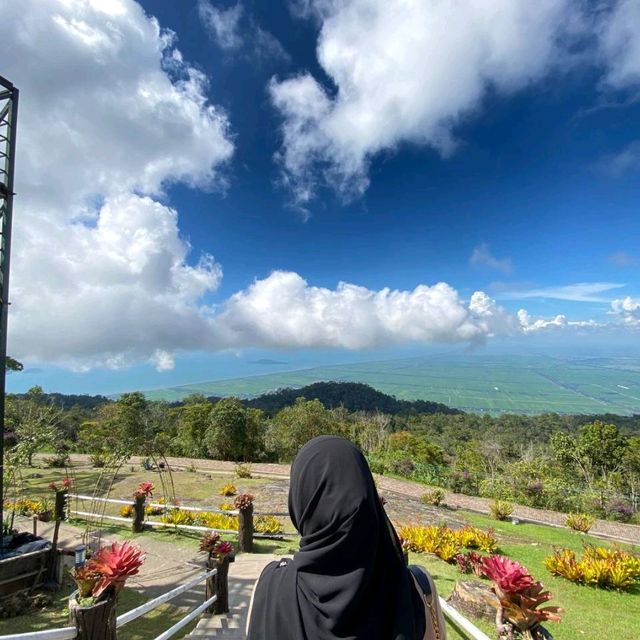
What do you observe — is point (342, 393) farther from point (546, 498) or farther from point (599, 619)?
point (599, 619)

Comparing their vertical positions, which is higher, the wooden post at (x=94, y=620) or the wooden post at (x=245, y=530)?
the wooden post at (x=94, y=620)

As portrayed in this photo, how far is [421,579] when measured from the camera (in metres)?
1.13

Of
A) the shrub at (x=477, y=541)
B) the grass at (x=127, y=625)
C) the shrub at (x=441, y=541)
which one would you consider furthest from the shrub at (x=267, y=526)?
the shrub at (x=477, y=541)

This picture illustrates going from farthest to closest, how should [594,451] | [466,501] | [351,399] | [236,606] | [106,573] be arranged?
[351,399]
[594,451]
[466,501]
[236,606]
[106,573]

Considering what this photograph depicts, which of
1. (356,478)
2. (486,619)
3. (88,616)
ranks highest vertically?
(356,478)

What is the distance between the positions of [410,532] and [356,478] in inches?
256

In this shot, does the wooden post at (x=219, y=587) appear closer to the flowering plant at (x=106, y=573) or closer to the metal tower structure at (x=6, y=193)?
the flowering plant at (x=106, y=573)

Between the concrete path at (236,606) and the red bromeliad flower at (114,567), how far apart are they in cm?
119

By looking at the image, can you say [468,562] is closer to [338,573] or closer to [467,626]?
[467,626]

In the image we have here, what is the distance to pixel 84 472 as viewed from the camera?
14.7 meters

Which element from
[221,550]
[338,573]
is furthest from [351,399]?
[338,573]

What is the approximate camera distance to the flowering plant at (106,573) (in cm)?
220

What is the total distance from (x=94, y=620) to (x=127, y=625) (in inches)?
107

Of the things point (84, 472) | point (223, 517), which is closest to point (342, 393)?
point (84, 472)
